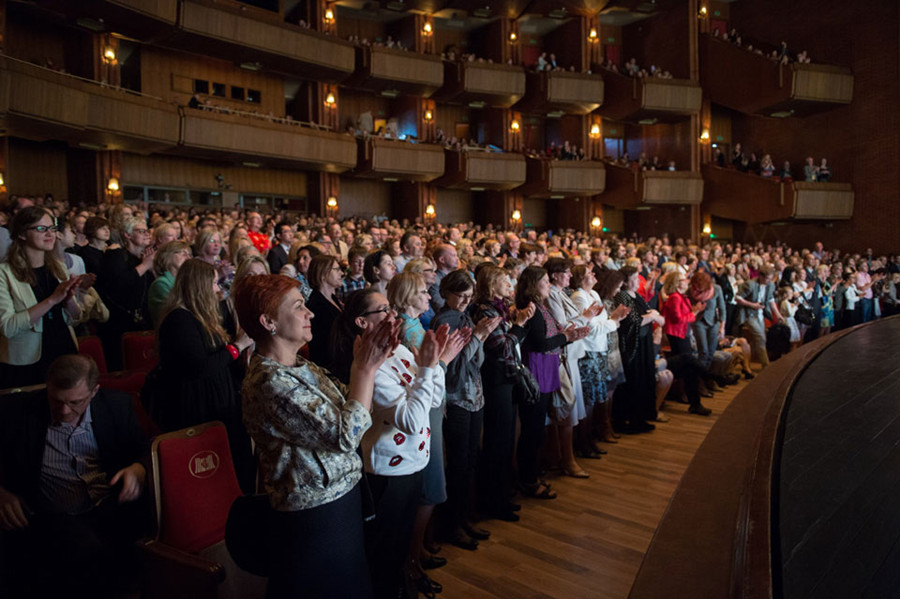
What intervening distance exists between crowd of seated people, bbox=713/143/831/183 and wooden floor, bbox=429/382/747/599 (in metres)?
13.6

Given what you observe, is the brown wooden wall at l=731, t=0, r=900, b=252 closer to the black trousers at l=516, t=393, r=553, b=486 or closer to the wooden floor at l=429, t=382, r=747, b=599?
the wooden floor at l=429, t=382, r=747, b=599

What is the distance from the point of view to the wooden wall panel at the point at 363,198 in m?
15.4

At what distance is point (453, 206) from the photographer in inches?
677

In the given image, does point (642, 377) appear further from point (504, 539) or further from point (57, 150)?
point (57, 150)

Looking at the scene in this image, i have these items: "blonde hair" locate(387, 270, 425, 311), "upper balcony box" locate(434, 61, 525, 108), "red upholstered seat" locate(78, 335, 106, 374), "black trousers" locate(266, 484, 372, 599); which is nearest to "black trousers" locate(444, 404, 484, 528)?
"blonde hair" locate(387, 270, 425, 311)

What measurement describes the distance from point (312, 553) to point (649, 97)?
16051 millimetres

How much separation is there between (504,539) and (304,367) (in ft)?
5.46

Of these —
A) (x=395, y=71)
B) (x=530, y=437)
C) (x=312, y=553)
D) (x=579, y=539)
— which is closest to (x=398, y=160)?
(x=395, y=71)

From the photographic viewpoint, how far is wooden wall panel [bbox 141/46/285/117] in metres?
11.9

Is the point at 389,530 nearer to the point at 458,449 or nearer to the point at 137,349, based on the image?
the point at 458,449

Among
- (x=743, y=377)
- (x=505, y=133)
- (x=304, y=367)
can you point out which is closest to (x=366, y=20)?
(x=505, y=133)

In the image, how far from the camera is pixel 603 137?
1823 cm

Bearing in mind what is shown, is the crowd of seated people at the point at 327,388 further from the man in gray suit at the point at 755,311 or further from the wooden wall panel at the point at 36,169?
the wooden wall panel at the point at 36,169

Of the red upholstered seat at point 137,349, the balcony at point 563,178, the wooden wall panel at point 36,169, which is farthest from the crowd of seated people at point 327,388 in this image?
the balcony at point 563,178
